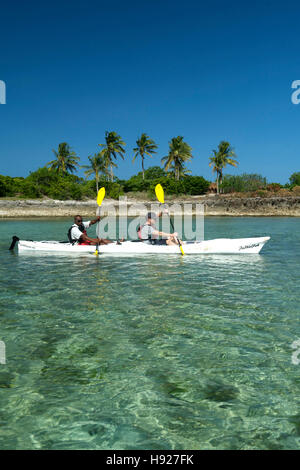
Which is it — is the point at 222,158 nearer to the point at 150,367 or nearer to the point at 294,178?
the point at 294,178

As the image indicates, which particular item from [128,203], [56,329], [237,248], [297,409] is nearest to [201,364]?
[297,409]

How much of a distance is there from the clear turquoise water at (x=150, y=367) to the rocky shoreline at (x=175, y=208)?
48624mm

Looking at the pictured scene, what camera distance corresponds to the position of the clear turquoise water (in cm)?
338

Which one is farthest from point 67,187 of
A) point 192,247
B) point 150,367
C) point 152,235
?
point 150,367

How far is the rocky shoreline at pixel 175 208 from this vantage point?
55.2 meters

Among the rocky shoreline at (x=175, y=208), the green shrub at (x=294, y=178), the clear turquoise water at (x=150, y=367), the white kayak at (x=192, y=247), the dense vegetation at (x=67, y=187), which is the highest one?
the green shrub at (x=294, y=178)

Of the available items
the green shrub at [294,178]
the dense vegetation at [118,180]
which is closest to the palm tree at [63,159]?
the dense vegetation at [118,180]

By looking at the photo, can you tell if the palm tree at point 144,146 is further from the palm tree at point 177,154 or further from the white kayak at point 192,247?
the white kayak at point 192,247

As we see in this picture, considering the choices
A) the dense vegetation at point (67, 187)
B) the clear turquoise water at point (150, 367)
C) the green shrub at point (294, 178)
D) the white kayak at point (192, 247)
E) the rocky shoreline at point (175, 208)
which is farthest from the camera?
the green shrub at point (294, 178)

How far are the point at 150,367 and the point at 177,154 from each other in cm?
6931

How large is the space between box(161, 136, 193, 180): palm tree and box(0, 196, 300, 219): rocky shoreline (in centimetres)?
1400

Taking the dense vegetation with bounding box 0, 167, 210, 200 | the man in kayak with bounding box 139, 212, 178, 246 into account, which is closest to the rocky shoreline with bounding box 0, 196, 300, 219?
the dense vegetation with bounding box 0, 167, 210, 200

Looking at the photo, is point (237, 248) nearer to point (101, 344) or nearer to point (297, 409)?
point (101, 344)

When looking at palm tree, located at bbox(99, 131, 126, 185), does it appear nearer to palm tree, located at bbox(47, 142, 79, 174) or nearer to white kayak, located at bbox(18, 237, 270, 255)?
palm tree, located at bbox(47, 142, 79, 174)
